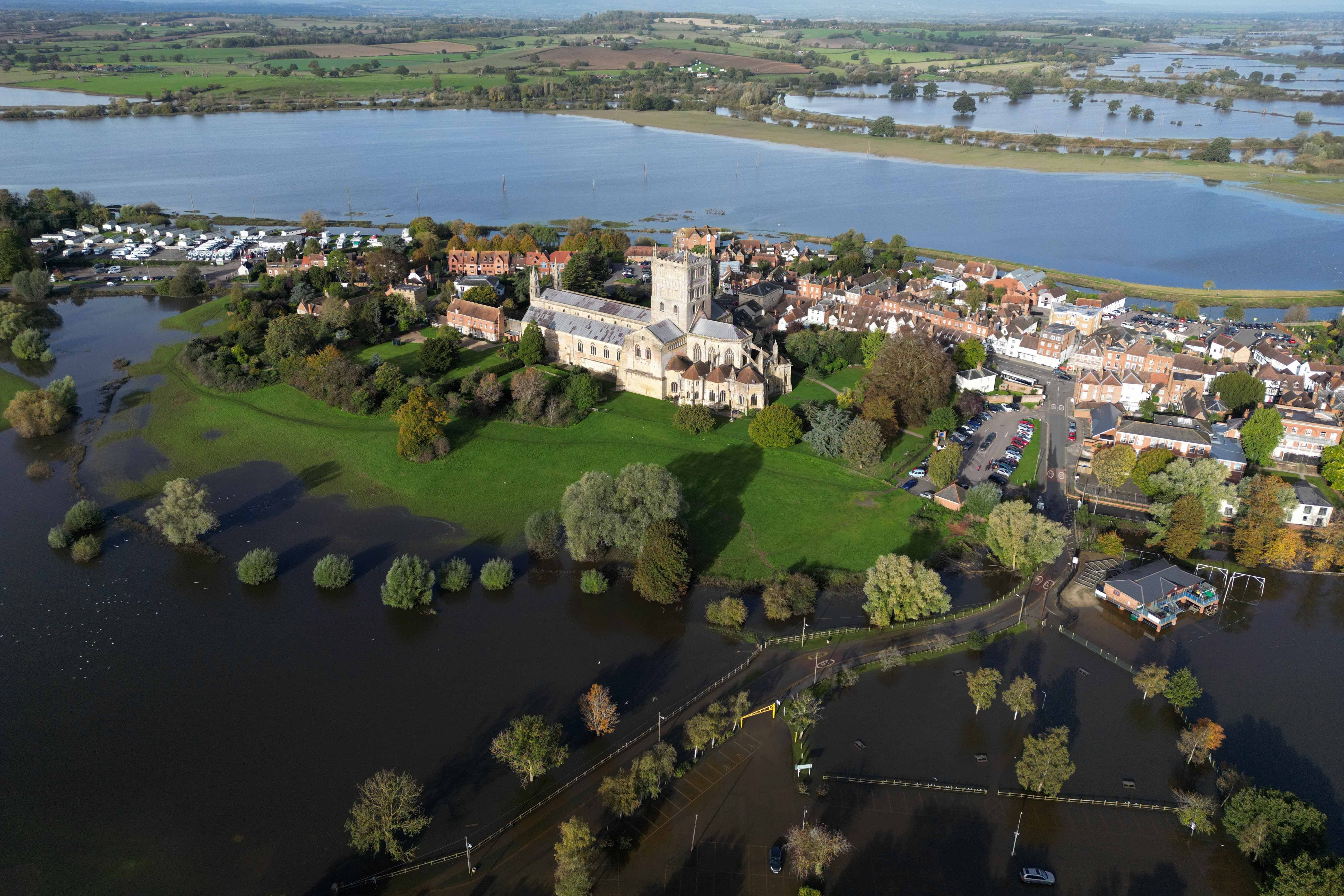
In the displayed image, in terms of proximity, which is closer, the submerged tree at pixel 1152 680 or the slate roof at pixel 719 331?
the submerged tree at pixel 1152 680

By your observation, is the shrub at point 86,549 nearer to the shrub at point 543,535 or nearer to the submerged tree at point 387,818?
the shrub at point 543,535

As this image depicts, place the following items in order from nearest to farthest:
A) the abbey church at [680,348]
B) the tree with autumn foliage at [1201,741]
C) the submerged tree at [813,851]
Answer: the submerged tree at [813,851] < the tree with autumn foliage at [1201,741] < the abbey church at [680,348]

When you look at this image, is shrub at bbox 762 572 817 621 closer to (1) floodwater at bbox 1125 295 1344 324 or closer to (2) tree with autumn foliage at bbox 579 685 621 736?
(2) tree with autumn foliage at bbox 579 685 621 736

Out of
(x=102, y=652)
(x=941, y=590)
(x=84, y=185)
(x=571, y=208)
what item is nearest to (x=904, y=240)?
(x=571, y=208)

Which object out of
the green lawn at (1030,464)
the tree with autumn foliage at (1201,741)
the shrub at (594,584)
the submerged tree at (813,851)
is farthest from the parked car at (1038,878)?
the green lawn at (1030,464)

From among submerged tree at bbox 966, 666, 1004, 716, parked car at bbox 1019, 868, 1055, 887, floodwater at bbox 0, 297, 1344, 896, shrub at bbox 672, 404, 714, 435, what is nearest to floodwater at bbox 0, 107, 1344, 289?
shrub at bbox 672, 404, 714, 435

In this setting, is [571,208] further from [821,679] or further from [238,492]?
[821,679]
